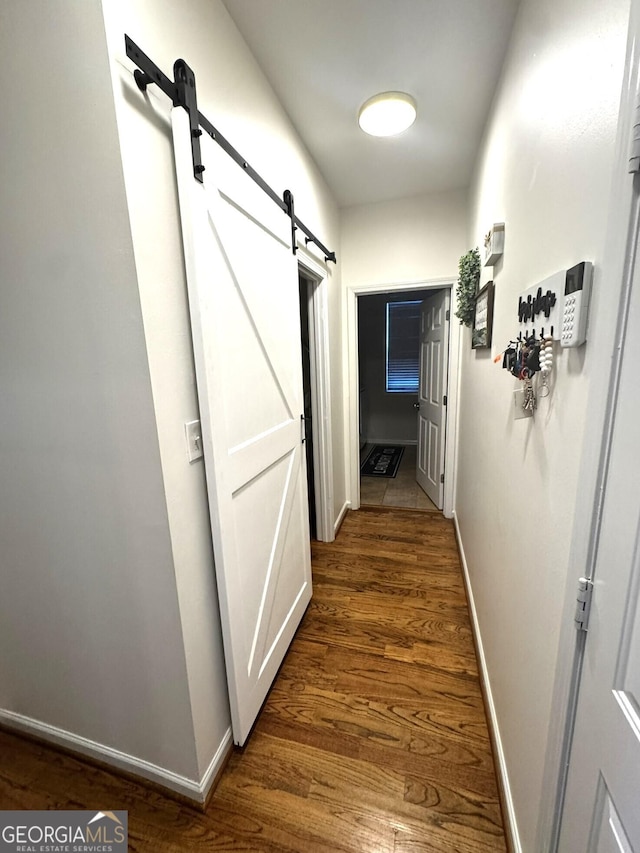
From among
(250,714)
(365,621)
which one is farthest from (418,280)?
(250,714)

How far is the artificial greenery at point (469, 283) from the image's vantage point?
197 centimetres

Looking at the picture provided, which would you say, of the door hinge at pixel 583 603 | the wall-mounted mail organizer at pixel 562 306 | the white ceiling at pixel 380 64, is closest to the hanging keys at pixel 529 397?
the wall-mounted mail organizer at pixel 562 306

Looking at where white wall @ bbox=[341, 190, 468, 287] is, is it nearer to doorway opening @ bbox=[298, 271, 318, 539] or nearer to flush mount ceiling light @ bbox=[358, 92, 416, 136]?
doorway opening @ bbox=[298, 271, 318, 539]

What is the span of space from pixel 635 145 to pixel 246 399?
3.77 feet

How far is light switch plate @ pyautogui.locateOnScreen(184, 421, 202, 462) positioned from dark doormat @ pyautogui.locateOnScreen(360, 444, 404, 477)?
11.2ft

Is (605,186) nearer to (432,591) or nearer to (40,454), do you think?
(40,454)

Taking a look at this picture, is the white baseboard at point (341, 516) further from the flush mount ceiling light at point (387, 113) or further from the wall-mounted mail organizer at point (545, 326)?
the flush mount ceiling light at point (387, 113)

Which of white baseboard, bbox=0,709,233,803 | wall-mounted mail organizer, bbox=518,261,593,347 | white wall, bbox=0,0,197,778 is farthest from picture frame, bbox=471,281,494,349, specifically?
white baseboard, bbox=0,709,233,803

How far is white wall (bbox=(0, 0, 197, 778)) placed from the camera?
0.81m

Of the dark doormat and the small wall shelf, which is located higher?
the small wall shelf

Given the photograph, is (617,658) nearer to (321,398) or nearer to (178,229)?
(178,229)

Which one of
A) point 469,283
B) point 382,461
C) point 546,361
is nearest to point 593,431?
point 546,361

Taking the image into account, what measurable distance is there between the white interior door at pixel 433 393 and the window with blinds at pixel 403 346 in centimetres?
180

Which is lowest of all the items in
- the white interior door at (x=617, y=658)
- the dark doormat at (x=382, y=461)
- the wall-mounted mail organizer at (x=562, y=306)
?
the dark doormat at (x=382, y=461)
